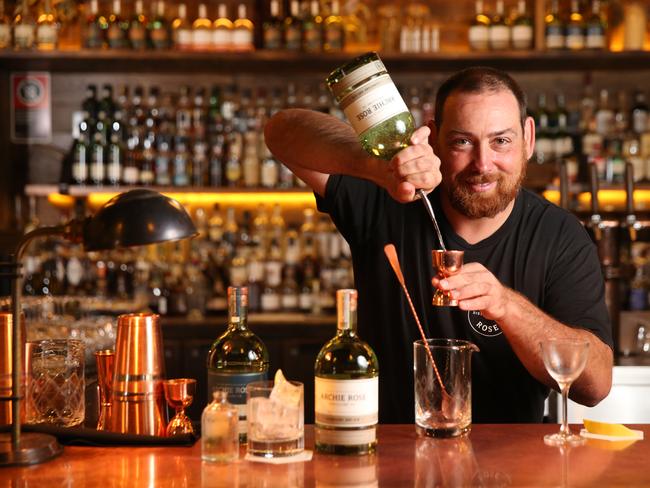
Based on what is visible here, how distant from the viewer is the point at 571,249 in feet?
6.31

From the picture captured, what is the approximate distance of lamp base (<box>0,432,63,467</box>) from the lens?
125cm

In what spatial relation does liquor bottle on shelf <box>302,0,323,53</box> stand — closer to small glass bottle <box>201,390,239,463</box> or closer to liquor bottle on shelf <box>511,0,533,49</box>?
liquor bottle on shelf <box>511,0,533,49</box>

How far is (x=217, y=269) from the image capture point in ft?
13.9

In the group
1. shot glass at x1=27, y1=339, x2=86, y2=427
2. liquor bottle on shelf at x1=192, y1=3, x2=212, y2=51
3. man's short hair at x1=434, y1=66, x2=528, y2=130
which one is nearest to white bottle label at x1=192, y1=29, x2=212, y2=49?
liquor bottle on shelf at x1=192, y1=3, x2=212, y2=51

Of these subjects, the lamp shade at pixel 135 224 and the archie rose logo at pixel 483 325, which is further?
the archie rose logo at pixel 483 325

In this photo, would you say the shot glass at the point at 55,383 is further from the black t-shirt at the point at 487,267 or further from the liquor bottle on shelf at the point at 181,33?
the liquor bottle on shelf at the point at 181,33

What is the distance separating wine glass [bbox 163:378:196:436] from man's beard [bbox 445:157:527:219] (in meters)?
0.74

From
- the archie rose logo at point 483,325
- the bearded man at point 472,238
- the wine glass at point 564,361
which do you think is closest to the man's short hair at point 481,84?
the bearded man at point 472,238

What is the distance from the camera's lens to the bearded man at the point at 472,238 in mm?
1816

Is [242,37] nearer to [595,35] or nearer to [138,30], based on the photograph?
[138,30]

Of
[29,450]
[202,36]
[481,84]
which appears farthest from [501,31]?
[29,450]

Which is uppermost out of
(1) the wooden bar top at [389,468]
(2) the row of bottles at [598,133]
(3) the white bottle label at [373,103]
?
(2) the row of bottles at [598,133]

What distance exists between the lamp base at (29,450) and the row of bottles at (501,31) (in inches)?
123

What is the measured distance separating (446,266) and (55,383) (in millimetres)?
642
